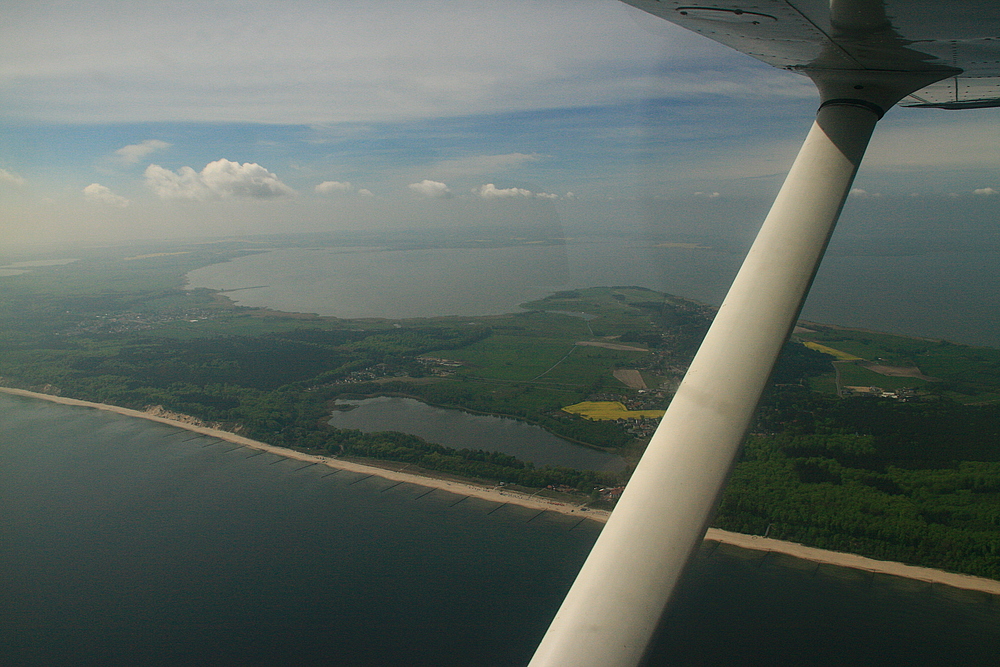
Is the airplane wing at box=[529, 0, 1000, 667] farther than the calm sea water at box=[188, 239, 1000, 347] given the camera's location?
No

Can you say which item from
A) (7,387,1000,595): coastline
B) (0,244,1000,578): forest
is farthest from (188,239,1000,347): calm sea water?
(7,387,1000,595): coastline

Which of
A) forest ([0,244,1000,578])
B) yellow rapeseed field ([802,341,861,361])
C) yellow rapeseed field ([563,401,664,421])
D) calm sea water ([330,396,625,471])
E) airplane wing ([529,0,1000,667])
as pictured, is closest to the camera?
airplane wing ([529,0,1000,667])

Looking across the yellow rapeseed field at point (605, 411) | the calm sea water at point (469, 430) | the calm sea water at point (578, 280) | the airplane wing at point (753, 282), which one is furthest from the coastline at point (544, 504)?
the calm sea water at point (578, 280)

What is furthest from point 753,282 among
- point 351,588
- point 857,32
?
point 351,588

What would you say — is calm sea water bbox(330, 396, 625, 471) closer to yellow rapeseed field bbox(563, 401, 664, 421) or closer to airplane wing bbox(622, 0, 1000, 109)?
yellow rapeseed field bbox(563, 401, 664, 421)

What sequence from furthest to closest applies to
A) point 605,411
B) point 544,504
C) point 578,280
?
point 578,280, point 605,411, point 544,504

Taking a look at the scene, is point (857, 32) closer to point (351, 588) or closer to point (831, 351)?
point (351, 588)
